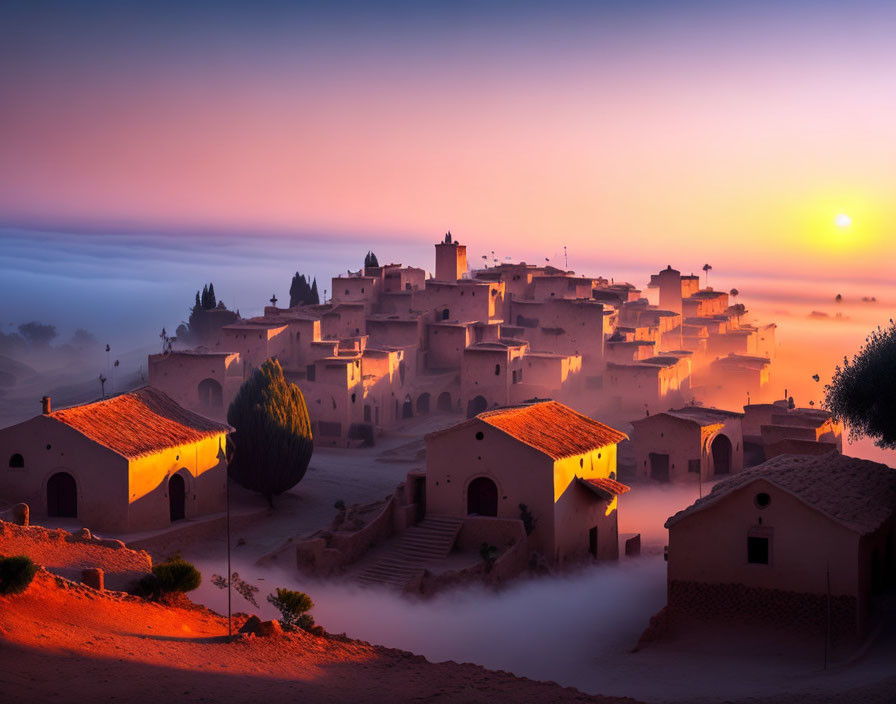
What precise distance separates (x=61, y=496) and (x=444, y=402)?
2655cm

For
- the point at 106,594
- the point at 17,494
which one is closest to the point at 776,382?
the point at 17,494

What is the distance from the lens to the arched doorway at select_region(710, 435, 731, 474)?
38.5 meters

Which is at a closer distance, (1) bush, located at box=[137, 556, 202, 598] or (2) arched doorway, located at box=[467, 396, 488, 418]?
(1) bush, located at box=[137, 556, 202, 598]

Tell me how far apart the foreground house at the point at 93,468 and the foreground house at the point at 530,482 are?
755 cm

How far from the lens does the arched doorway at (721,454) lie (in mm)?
38469

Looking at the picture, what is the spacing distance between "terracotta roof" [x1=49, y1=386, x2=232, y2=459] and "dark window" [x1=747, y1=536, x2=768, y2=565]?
16065 mm

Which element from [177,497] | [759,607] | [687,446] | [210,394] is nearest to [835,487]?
[759,607]

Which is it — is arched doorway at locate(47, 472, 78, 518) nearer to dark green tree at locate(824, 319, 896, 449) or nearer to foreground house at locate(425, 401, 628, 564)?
foreground house at locate(425, 401, 628, 564)

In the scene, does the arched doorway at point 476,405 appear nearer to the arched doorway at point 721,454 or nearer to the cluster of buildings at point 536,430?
the cluster of buildings at point 536,430

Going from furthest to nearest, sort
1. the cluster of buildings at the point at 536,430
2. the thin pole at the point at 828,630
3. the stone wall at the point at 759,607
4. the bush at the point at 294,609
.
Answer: the cluster of buildings at the point at 536,430, the stone wall at the point at 759,607, the thin pole at the point at 828,630, the bush at the point at 294,609

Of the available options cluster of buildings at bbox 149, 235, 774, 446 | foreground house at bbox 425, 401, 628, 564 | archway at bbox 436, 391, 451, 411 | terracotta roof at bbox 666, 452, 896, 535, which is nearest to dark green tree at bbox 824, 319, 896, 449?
terracotta roof at bbox 666, 452, 896, 535

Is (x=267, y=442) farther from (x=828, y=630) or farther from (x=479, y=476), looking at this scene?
(x=828, y=630)

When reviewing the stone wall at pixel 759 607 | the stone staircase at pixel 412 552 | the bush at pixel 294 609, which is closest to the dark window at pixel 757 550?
the stone wall at pixel 759 607

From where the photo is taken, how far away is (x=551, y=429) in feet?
99.2
